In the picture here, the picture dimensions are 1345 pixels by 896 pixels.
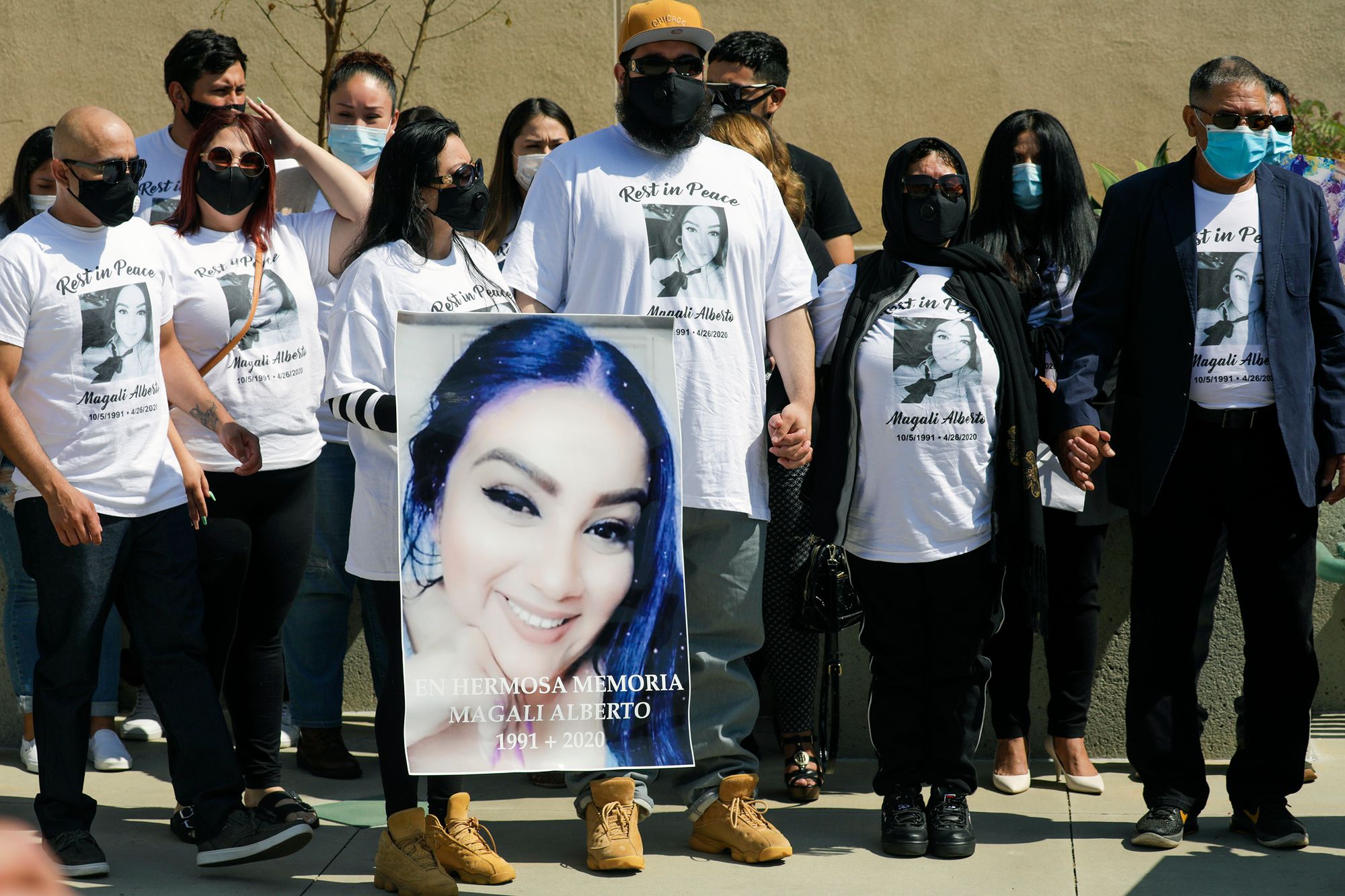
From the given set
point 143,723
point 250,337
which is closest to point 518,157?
point 250,337

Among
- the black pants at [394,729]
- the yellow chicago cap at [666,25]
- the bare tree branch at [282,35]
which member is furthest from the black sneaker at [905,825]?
the bare tree branch at [282,35]

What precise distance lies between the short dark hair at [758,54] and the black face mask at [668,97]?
1.50 m

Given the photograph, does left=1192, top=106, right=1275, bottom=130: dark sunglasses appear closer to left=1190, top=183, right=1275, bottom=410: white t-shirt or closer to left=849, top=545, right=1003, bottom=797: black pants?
left=1190, top=183, right=1275, bottom=410: white t-shirt

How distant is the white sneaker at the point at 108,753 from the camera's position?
512 centimetres

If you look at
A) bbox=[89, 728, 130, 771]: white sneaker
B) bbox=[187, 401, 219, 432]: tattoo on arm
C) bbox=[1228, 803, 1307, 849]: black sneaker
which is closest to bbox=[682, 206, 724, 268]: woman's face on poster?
bbox=[187, 401, 219, 432]: tattoo on arm

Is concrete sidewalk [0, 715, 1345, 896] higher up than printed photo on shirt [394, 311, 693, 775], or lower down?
lower down

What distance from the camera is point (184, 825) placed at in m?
4.43

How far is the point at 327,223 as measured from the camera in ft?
15.8

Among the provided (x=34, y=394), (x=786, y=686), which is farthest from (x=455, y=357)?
(x=786, y=686)

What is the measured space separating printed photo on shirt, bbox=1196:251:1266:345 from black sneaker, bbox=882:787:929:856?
1601mm

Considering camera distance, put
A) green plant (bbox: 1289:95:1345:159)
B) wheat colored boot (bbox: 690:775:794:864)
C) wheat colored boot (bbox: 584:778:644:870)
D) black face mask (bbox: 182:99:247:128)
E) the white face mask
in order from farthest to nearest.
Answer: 1. green plant (bbox: 1289:95:1345:159)
2. the white face mask
3. black face mask (bbox: 182:99:247:128)
4. wheat colored boot (bbox: 690:775:794:864)
5. wheat colored boot (bbox: 584:778:644:870)

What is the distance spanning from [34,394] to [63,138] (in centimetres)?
70

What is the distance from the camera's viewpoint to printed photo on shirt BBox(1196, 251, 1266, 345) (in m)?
4.28

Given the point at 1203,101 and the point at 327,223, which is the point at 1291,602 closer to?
the point at 1203,101
